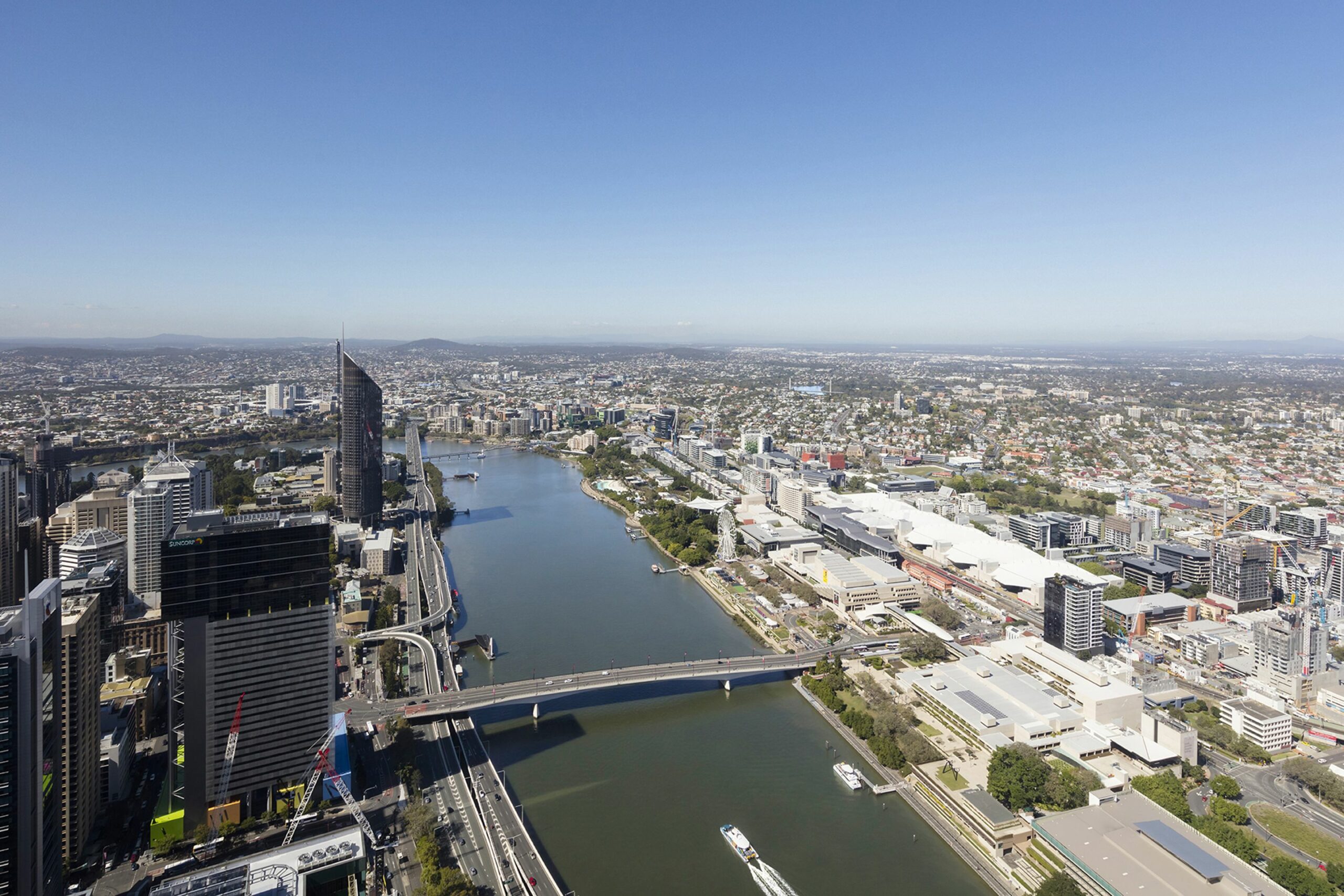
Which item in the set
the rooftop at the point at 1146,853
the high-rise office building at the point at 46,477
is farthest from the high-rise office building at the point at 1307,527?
the high-rise office building at the point at 46,477

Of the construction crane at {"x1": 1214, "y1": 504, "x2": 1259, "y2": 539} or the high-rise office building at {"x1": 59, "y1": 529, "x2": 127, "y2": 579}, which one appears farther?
the construction crane at {"x1": 1214, "y1": 504, "x2": 1259, "y2": 539}

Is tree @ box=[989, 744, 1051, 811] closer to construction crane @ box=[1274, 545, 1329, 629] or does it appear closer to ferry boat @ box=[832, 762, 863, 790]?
ferry boat @ box=[832, 762, 863, 790]

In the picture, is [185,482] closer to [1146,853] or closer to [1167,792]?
[1146,853]

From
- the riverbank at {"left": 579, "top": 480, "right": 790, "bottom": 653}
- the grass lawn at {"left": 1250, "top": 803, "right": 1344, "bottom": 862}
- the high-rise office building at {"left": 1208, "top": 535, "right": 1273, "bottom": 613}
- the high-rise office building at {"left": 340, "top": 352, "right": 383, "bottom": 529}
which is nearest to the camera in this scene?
the grass lawn at {"left": 1250, "top": 803, "right": 1344, "bottom": 862}

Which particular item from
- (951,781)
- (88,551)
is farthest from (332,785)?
(88,551)

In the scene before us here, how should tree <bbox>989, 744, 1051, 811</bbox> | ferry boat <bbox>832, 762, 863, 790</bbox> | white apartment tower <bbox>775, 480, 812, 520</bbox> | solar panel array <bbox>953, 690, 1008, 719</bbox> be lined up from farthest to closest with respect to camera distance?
white apartment tower <bbox>775, 480, 812, 520</bbox>
solar panel array <bbox>953, 690, 1008, 719</bbox>
ferry boat <bbox>832, 762, 863, 790</bbox>
tree <bbox>989, 744, 1051, 811</bbox>

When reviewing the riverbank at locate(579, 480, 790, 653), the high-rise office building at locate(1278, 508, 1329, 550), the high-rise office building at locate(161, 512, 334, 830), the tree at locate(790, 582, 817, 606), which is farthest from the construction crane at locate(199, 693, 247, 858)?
the high-rise office building at locate(1278, 508, 1329, 550)
